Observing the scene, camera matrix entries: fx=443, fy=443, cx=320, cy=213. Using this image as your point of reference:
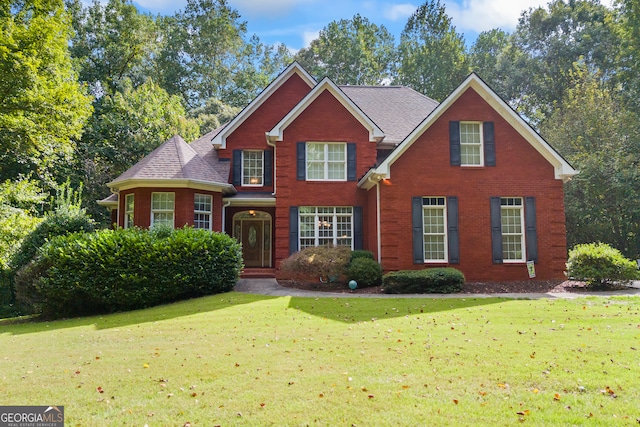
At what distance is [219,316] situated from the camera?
10805 millimetres

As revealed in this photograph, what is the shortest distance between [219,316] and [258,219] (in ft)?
34.0

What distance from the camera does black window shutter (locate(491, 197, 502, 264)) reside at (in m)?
16.2

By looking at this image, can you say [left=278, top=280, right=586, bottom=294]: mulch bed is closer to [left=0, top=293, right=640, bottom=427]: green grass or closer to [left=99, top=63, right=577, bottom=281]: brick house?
[left=99, top=63, right=577, bottom=281]: brick house

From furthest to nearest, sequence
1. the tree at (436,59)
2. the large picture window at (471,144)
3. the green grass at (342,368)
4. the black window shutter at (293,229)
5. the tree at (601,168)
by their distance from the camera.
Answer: the tree at (436,59), the tree at (601,168), the black window shutter at (293,229), the large picture window at (471,144), the green grass at (342,368)

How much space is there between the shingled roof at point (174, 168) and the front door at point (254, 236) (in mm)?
2460

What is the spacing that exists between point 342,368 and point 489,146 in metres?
13.1

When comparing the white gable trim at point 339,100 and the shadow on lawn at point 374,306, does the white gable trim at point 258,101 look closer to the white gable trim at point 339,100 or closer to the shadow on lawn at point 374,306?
the white gable trim at point 339,100

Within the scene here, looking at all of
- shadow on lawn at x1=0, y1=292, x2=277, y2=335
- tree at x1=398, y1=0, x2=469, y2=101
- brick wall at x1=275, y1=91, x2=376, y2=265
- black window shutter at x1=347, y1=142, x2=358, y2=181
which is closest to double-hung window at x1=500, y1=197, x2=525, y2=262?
brick wall at x1=275, y1=91, x2=376, y2=265

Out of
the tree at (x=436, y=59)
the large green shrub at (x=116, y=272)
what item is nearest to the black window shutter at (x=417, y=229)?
the large green shrub at (x=116, y=272)

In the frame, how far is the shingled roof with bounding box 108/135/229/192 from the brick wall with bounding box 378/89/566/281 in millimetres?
7251

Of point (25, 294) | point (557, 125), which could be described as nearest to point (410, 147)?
point (25, 294)

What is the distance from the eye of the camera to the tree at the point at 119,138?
2825cm

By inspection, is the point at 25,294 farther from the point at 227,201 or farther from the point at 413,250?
the point at 413,250

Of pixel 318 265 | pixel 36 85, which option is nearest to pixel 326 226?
pixel 318 265
